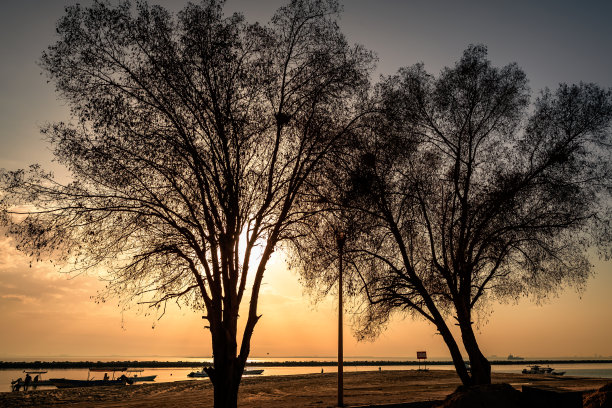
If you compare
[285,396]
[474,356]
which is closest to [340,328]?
[474,356]

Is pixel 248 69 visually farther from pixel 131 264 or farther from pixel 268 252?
pixel 131 264

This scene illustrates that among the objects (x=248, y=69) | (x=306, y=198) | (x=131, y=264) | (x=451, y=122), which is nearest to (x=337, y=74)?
(x=248, y=69)

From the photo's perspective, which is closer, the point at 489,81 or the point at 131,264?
the point at 131,264

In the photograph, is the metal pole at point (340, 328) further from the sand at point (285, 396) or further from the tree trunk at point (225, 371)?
the tree trunk at point (225, 371)

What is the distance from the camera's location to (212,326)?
11500 millimetres

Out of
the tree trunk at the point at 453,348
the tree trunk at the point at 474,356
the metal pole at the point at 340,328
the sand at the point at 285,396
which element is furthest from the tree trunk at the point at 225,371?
the sand at the point at 285,396

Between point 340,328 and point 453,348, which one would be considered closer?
point 453,348

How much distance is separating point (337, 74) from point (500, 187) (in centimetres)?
877

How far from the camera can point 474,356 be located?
629 inches

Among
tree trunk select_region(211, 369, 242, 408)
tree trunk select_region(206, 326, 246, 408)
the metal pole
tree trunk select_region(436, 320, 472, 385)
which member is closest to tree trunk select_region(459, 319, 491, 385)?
tree trunk select_region(436, 320, 472, 385)

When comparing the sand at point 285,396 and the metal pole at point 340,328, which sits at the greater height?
the metal pole at point 340,328

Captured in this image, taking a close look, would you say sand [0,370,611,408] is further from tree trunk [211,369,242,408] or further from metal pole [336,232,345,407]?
tree trunk [211,369,242,408]

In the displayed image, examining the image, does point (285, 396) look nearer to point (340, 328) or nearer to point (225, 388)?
point (340, 328)

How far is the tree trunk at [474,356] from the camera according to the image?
51.7 ft
